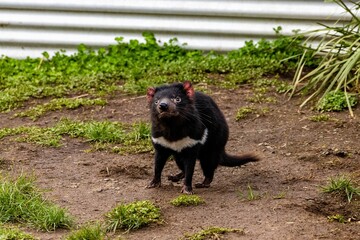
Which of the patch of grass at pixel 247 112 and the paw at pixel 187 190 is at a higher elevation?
the patch of grass at pixel 247 112

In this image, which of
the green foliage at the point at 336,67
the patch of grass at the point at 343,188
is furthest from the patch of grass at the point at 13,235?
the green foliage at the point at 336,67

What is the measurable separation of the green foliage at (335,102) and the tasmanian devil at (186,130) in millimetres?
1853

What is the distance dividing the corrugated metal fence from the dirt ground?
1122 mm

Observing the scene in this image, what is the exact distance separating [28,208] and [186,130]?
4.11 feet

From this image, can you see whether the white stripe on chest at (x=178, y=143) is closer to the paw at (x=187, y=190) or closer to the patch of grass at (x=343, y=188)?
the paw at (x=187, y=190)

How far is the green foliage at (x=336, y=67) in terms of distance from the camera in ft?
25.2

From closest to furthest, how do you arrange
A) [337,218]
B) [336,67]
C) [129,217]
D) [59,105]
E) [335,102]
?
[129,217], [337,218], [335,102], [336,67], [59,105]

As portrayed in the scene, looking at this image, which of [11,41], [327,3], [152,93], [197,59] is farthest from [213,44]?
[152,93]

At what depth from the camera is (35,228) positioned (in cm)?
503

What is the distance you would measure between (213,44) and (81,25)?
1.56 metres

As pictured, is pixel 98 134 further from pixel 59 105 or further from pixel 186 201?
pixel 186 201

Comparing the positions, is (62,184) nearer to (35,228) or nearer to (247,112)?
(35,228)

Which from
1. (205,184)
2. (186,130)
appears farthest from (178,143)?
(205,184)

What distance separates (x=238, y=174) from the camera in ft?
21.2
